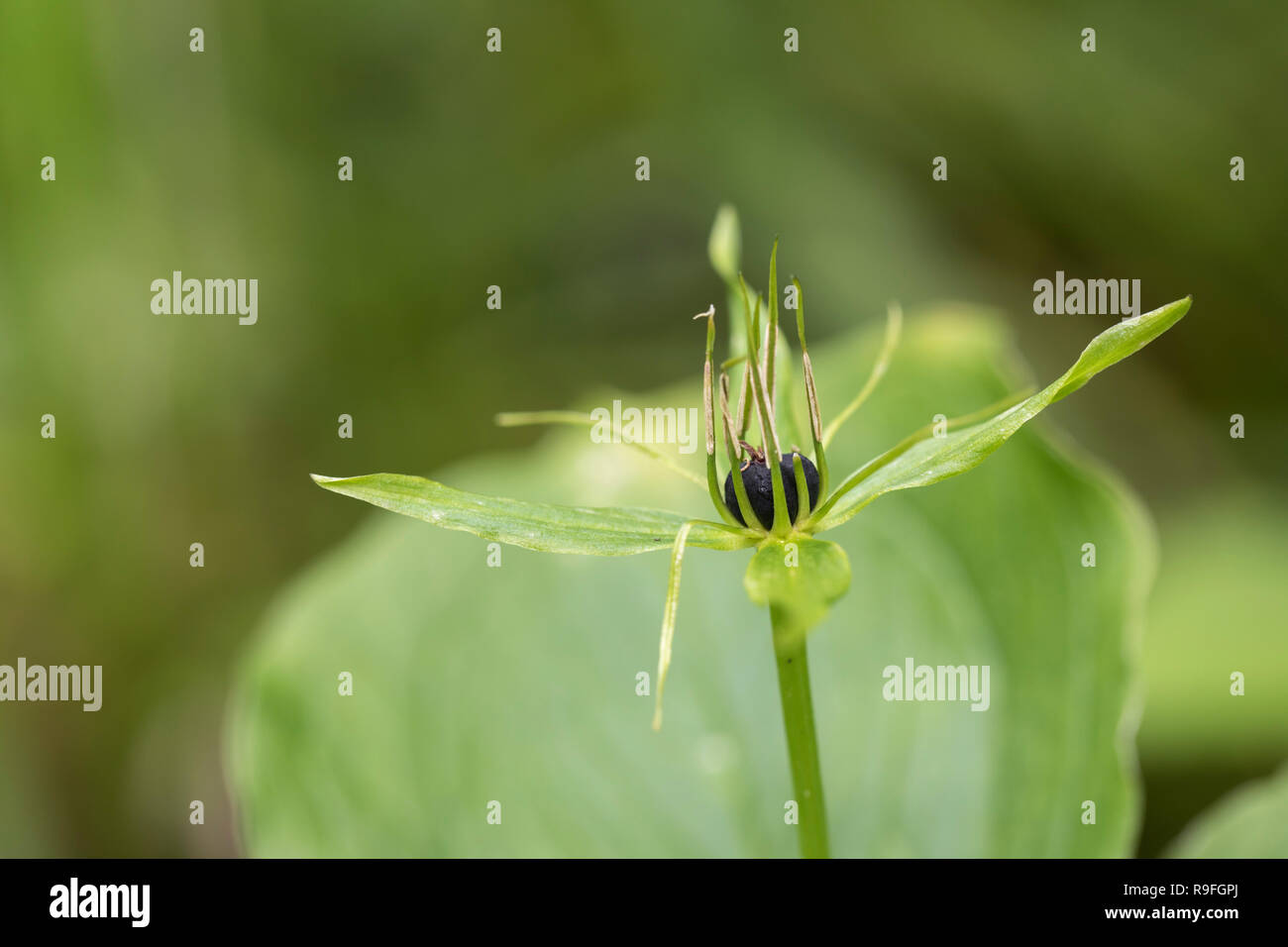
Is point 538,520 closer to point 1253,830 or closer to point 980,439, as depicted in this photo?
point 980,439

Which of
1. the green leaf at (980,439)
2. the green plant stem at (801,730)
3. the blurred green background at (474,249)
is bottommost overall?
the green plant stem at (801,730)

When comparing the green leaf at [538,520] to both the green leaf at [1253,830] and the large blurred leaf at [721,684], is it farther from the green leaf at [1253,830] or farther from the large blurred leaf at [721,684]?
the green leaf at [1253,830]

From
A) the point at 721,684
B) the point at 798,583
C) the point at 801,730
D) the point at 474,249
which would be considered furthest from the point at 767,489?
the point at 474,249

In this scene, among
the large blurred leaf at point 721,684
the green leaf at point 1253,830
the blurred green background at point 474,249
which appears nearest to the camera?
the green leaf at point 1253,830

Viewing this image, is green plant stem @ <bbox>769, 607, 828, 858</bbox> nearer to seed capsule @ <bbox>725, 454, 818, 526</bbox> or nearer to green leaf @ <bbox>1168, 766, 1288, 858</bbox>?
seed capsule @ <bbox>725, 454, 818, 526</bbox>

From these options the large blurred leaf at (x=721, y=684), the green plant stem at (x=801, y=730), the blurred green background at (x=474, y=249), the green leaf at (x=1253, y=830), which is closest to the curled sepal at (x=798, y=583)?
the green plant stem at (x=801, y=730)
